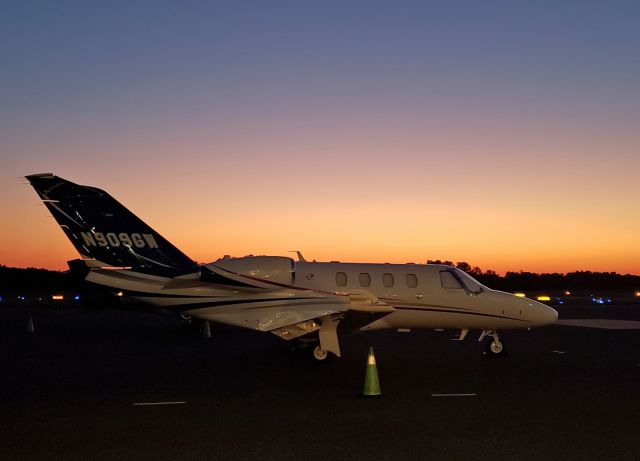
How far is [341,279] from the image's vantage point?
1730cm

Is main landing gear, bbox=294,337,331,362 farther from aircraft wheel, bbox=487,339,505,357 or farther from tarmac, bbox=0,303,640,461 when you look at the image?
aircraft wheel, bbox=487,339,505,357

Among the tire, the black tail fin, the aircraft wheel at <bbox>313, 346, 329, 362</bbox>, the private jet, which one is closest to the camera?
the black tail fin

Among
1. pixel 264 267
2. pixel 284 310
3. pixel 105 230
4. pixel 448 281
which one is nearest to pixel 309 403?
pixel 284 310

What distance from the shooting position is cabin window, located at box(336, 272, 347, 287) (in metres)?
17.2

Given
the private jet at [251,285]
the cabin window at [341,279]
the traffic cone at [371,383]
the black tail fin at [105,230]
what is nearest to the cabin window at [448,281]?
the private jet at [251,285]

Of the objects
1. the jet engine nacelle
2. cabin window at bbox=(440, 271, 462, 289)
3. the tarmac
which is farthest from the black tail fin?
cabin window at bbox=(440, 271, 462, 289)

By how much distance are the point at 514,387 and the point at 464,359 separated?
472 cm

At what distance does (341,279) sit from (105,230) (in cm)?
601

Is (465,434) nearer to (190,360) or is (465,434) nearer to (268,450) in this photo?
(268,450)

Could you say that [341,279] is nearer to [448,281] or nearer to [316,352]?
[316,352]

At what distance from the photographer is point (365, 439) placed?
27.2 ft

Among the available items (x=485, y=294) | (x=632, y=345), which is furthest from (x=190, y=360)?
(x=632, y=345)

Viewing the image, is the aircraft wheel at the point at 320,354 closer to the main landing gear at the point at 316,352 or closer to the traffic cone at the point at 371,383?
the main landing gear at the point at 316,352

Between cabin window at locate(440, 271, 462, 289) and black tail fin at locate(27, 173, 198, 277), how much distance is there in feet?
22.2
